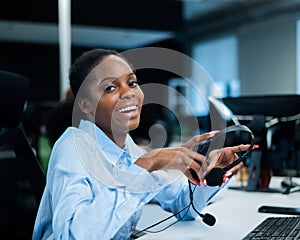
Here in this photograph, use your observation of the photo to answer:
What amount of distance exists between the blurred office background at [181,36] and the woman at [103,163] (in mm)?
3337

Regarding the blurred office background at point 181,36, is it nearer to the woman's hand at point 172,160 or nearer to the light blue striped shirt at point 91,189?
the light blue striped shirt at point 91,189

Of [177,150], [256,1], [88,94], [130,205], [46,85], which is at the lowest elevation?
[46,85]

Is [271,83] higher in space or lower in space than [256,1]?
lower

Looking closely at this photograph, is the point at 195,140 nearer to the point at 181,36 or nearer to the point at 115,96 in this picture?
the point at 115,96

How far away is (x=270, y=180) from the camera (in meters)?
2.08

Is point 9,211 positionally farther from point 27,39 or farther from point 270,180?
point 27,39

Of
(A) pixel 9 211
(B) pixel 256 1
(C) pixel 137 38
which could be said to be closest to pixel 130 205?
(A) pixel 9 211

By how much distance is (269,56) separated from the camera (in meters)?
6.86

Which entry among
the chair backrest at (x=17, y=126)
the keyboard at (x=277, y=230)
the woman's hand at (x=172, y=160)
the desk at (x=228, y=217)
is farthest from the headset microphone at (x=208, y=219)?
the chair backrest at (x=17, y=126)

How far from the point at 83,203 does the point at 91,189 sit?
0.06 m

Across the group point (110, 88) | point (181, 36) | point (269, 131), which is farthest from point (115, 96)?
point (181, 36)

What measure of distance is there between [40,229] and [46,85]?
6.90 metres

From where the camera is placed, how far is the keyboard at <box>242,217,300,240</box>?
1.08m

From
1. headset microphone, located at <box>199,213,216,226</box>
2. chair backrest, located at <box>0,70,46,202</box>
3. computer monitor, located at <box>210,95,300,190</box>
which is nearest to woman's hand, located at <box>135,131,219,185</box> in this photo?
headset microphone, located at <box>199,213,216,226</box>
